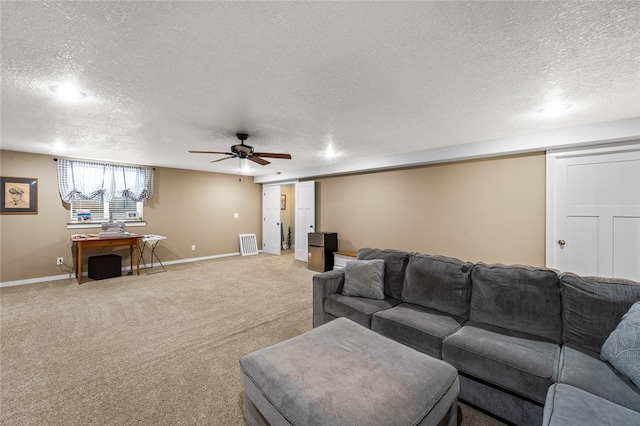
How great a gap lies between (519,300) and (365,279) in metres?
1.31

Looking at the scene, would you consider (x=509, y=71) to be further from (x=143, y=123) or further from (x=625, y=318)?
(x=143, y=123)

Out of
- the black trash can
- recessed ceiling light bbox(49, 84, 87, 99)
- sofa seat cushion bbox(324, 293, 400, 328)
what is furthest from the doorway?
recessed ceiling light bbox(49, 84, 87, 99)

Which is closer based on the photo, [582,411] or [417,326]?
[582,411]

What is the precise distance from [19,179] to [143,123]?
11.6 ft

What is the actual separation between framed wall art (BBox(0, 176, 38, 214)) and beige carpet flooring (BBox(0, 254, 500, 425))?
136cm

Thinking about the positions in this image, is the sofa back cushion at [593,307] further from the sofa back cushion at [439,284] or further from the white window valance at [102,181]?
the white window valance at [102,181]

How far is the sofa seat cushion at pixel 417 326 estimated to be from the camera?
2.00 m

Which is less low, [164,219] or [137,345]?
[164,219]

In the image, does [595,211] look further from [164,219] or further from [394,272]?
[164,219]

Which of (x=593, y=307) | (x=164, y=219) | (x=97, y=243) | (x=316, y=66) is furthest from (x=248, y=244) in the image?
(x=593, y=307)

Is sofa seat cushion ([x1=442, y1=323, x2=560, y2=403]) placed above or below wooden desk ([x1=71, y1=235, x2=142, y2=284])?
below

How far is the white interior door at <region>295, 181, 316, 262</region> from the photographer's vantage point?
680 cm

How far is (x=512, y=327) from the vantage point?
2.06 meters

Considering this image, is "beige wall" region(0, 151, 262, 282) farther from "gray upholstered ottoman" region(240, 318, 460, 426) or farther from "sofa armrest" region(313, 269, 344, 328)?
"gray upholstered ottoman" region(240, 318, 460, 426)
